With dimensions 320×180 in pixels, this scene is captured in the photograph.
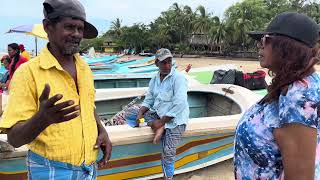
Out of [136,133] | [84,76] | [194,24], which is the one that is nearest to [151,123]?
[136,133]

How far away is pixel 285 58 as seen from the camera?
142cm

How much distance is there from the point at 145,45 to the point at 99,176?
159 ft

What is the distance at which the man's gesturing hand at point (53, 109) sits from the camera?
1.39m

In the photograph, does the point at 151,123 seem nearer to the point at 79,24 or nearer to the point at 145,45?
the point at 79,24

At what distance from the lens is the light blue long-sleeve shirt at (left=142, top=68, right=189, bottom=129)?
3469 millimetres

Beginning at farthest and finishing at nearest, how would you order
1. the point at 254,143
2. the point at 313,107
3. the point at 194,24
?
the point at 194,24, the point at 254,143, the point at 313,107

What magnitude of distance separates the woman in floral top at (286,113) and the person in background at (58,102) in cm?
78

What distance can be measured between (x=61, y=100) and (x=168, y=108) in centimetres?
187

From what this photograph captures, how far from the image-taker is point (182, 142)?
3977 millimetres

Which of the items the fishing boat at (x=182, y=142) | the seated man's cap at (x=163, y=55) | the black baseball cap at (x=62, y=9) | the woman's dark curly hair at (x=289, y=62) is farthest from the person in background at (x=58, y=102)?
the seated man's cap at (x=163, y=55)

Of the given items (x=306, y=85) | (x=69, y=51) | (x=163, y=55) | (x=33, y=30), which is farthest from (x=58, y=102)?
(x=33, y=30)

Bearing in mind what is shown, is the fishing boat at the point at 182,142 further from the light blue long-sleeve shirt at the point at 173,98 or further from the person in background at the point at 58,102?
the person in background at the point at 58,102

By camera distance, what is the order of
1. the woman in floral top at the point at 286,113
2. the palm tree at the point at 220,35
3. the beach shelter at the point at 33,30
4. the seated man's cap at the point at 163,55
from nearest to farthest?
the woman in floral top at the point at 286,113
the seated man's cap at the point at 163,55
the beach shelter at the point at 33,30
the palm tree at the point at 220,35

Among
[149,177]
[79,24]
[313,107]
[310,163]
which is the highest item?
[79,24]
